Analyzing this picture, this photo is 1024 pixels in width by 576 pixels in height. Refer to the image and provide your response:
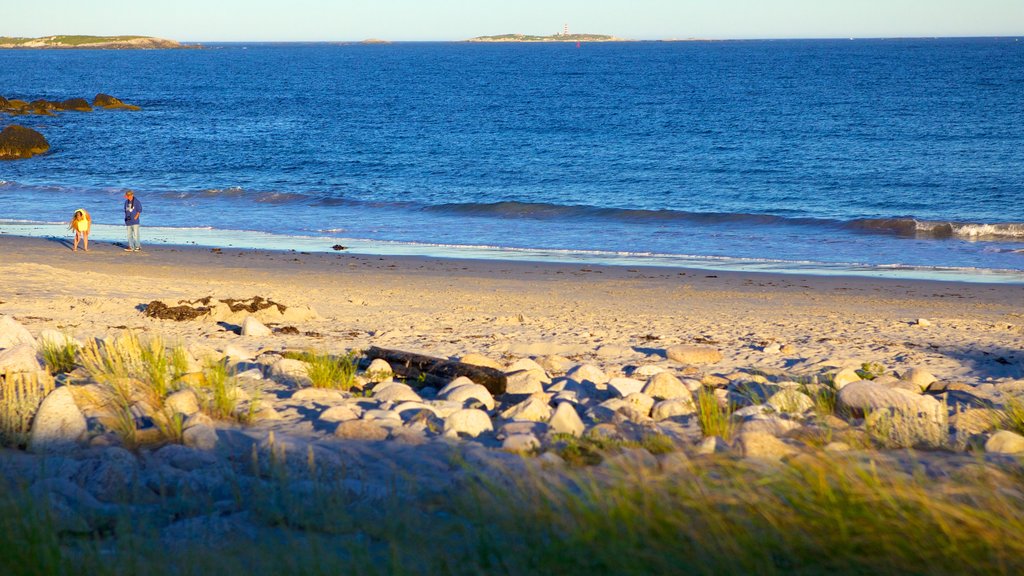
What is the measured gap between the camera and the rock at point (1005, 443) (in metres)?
5.37

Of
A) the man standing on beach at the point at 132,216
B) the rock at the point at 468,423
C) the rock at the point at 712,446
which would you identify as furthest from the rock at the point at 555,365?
A: the man standing on beach at the point at 132,216

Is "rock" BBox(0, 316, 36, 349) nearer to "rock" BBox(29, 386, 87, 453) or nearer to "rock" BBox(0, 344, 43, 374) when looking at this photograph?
"rock" BBox(0, 344, 43, 374)

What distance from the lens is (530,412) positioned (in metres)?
6.48

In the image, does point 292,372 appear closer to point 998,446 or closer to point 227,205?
point 998,446

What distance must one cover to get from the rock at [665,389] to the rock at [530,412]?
3.16 feet

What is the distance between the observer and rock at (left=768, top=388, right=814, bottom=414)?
6695 millimetres

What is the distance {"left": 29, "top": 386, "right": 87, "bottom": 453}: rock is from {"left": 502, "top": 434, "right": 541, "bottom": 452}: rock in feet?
7.83

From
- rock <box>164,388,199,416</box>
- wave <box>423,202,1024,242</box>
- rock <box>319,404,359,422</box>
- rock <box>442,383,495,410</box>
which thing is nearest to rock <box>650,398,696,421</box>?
rock <box>442,383,495,410</box>

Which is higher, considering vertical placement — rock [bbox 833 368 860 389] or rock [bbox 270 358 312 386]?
rock [bbox 833 368 860 389]

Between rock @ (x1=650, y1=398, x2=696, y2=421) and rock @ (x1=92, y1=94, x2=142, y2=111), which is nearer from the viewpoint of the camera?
rock @ (x1=650, y1=398, x2=696, y2=421)

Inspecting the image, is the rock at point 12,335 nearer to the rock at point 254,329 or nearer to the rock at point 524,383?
the rock at point 254,329

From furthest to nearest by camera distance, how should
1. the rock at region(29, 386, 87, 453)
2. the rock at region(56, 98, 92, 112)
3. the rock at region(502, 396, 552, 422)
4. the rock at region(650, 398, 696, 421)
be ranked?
1. the rock at region(56, 98, 92, 112)
2. the rock at region(650, 398, 696, 421)
3. the rock at region(502, 396, 552, 422)
4. the rock at region(29, 386, 87, 453)

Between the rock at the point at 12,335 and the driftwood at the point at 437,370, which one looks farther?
the rock at the point at 12,335

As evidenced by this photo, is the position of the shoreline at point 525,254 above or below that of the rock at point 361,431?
above
